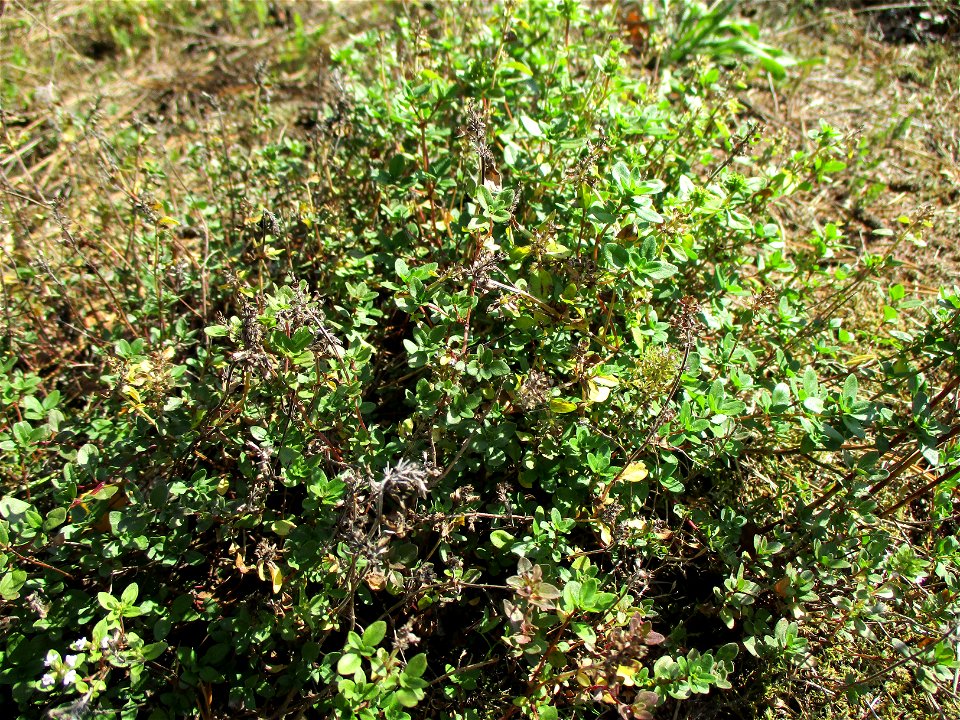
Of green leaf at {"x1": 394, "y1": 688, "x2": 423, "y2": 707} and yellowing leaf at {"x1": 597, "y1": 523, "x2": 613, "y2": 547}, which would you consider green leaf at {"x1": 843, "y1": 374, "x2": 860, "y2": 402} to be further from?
green leaf at {"x1": 394, "y1": 688, "x2": 423, "y2": 707}

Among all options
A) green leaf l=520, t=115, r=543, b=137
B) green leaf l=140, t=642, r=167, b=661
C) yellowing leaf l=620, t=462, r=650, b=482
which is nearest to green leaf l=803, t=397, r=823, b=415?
yellowing leaf l=620, t=462, r=650, b=482

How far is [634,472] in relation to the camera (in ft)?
7.63

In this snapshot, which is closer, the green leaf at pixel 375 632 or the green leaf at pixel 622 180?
the green leaf at pixel 375 632

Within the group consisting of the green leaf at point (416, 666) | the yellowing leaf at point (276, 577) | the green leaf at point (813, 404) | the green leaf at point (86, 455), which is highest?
the green leaf at point (813, 404)

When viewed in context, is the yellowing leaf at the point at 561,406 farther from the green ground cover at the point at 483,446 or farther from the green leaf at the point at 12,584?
the green leaf at the point at 12,584

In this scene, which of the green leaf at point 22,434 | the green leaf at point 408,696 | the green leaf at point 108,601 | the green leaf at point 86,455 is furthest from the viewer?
the green leaf at point 22,434

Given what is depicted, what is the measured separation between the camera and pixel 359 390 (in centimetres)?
230

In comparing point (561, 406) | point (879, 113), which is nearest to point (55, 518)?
point (561, 406)

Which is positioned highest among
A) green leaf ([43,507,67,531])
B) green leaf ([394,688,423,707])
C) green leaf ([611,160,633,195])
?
green leaf ([611,160,633,195])

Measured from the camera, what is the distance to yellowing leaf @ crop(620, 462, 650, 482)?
2.32 metres

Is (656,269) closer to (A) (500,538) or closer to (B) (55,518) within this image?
(A) (500,538)

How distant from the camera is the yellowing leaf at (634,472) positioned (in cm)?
232

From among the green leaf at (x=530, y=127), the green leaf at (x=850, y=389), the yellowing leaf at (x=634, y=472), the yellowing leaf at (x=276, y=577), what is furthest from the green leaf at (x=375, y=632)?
the green leaf at (x=530, y=127)

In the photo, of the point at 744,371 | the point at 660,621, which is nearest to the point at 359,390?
the point at 660,621
